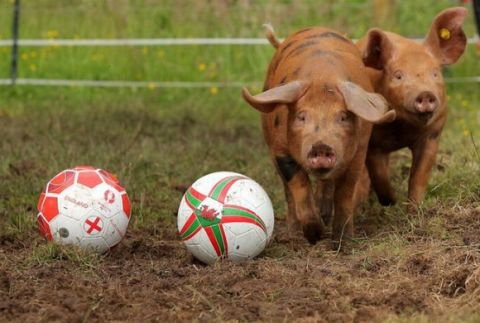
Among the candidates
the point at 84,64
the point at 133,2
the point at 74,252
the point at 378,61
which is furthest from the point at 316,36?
the point at 133,2

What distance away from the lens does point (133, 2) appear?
1386 centimetres

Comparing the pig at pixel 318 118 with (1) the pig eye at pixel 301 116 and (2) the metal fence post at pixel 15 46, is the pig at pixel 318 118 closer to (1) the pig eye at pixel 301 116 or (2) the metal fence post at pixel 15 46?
(1) the pig eye at pixel 301 116

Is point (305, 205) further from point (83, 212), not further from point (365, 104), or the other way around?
point (83, 212)

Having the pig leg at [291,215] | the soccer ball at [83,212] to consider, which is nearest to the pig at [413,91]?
the pig leg at [291,215]

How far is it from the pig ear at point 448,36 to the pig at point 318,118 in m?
0.60

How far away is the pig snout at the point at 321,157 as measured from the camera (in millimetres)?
5043

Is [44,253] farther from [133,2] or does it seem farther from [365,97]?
[133,2]

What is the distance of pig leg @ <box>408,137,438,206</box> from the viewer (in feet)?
20.7

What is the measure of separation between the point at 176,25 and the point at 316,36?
21.9 ft

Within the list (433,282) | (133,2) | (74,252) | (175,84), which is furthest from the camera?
(133,2)

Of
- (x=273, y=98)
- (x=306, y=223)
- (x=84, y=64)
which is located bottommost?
(x=84, y=64)

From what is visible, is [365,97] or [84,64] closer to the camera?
[365,97]

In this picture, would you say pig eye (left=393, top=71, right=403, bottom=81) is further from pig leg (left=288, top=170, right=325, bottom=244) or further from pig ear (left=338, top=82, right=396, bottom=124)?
pig leg (left=288, top=170, right=325, bottom=244)

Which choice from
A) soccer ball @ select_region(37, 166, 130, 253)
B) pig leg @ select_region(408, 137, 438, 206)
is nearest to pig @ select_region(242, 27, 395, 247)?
pig leg @ select_region(408, 137, 438, 206)
